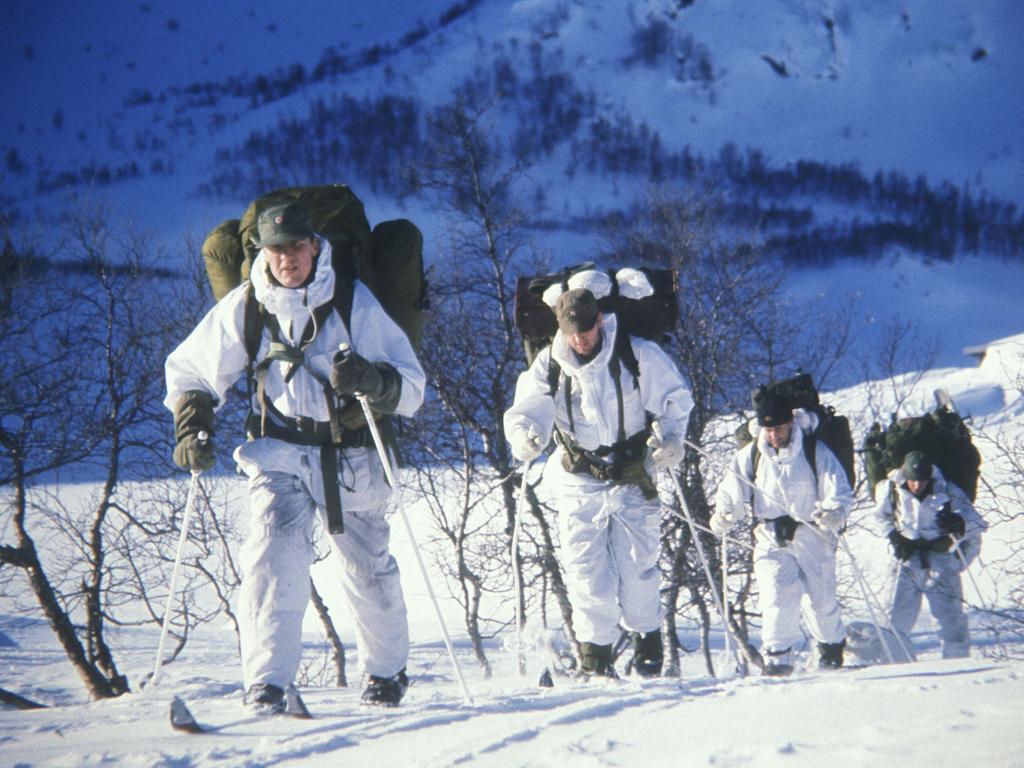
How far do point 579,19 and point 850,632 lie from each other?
92821 mm

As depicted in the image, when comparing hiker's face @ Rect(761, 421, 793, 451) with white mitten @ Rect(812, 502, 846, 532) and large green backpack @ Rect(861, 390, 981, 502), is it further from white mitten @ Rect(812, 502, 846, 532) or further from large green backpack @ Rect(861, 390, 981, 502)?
large green backpack @ Rect(861, 390, 981, 502)

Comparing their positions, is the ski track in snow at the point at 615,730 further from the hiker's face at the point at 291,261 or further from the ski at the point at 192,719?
the hiker's face at the point at 291,261

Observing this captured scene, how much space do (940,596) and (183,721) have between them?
8749 millimetres

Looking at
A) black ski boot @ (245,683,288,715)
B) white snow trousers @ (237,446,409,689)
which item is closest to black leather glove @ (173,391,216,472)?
white snow trousers @ (237,446,409,689)

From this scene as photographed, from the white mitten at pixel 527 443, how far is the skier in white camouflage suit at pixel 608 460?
0.04 ft

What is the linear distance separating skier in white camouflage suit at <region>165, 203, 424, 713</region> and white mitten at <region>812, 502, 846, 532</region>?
13.4 ft

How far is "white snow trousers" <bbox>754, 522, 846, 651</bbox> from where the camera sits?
7445 mm

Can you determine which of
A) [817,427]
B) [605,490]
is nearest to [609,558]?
[605,490]

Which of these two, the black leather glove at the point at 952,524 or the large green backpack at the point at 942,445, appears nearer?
the black leather glove at the point at 952,524

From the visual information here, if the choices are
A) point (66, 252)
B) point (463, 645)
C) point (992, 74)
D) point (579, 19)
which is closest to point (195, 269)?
point (66, 252)

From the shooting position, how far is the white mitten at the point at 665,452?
5285 mm

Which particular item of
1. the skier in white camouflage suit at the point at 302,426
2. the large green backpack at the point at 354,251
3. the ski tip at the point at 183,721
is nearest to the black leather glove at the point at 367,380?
the skier in white camouflage suit at the point at 302,426

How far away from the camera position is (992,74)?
87.1m

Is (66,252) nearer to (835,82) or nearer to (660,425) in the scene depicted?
(660,425)
